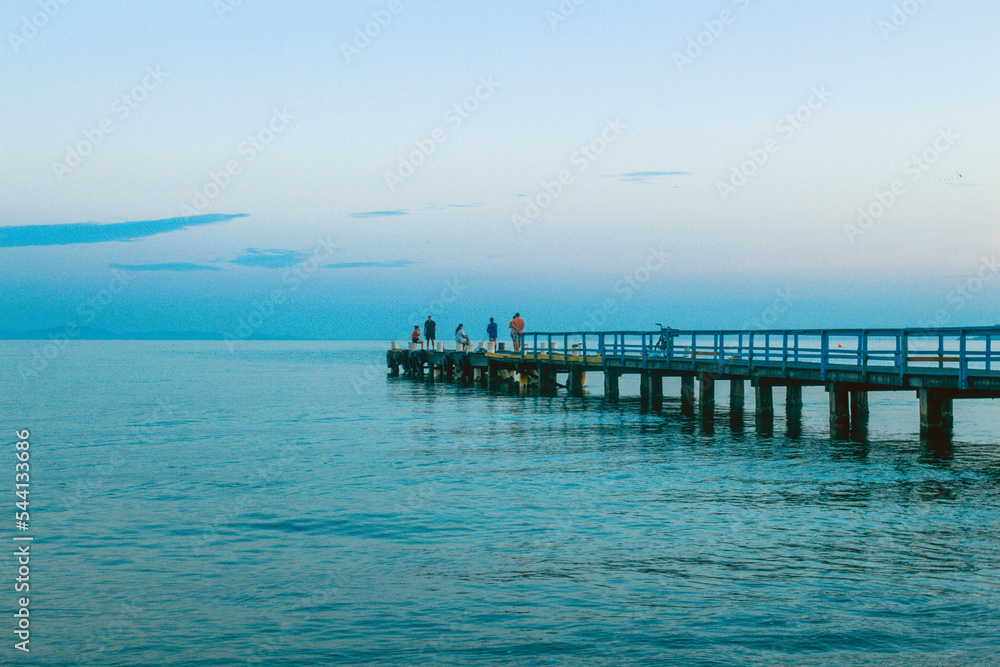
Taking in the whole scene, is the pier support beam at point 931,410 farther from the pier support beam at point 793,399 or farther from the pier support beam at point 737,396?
the pier support beam at point 737,396

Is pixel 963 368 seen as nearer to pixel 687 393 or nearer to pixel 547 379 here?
pixel 687 393

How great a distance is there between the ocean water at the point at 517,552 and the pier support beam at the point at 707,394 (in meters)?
6.11

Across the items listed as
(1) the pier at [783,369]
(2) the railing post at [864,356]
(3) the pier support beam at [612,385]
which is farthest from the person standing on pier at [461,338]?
(2) the railing post at [864,356]

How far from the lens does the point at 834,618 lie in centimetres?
930

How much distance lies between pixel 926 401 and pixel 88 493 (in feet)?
59.0

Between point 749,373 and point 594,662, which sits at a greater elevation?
point 749,373

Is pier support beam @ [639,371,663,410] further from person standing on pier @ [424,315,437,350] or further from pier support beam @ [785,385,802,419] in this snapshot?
person standing on pier @ [424,315,437,350]

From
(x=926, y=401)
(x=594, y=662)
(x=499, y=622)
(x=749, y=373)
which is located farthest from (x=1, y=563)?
(x=749, y=373)

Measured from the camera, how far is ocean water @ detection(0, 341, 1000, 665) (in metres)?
8.84

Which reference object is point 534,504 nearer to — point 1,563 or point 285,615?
point 285,615

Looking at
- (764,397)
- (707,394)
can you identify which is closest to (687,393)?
(707,394)

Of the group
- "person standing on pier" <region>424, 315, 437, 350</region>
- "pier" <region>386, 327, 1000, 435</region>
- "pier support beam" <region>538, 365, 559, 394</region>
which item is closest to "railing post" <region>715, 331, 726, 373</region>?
"pier" <region>386, 327, 1000, 435</region>

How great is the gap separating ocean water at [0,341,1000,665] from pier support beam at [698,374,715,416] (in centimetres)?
611

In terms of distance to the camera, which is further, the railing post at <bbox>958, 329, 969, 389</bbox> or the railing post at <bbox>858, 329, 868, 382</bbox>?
the railing post at <bbox>858, 329, 868, 382</bbox>
